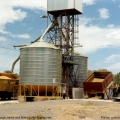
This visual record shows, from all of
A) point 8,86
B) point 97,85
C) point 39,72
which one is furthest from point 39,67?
point 97,85

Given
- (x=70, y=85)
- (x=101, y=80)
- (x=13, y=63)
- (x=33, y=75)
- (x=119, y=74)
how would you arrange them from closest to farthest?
1. (x=33, y=75)
2. (x=101, y=80)
3. (x=70, y=85)
4. (x=13, y=63)
5. (x=119, y=74)

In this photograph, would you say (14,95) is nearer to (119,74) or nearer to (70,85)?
(70,85)

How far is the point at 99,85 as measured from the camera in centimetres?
4188

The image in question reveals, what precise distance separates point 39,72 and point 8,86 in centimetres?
633

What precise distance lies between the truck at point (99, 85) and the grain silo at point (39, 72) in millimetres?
4271

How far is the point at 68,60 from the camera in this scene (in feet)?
155

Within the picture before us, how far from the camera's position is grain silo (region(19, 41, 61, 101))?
40.4 metres

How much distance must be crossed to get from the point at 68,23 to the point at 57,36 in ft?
8.92

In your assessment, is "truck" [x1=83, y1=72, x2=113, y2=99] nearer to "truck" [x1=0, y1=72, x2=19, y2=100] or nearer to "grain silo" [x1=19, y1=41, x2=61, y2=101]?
"grain silo" [x1=19, y1=41, x2=61, y2=101]

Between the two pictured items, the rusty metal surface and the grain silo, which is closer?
the grain silo

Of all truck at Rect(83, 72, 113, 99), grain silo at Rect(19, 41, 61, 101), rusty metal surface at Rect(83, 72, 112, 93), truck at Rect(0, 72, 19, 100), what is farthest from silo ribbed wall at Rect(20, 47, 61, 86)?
truck at Rect(83, 72, 113, 99)

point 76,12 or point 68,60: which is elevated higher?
point 76,12

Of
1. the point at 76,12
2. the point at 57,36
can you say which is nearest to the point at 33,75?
the point at 57,36

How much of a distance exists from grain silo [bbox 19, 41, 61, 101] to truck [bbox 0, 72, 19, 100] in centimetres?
309
